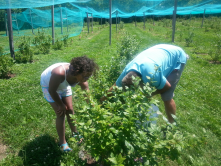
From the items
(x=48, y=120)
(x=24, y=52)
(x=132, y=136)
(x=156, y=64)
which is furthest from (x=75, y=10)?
(x=132, y=136)

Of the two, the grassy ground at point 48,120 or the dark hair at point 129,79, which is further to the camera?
the grassy ground at point 48,120

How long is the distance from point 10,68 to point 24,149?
3.55m

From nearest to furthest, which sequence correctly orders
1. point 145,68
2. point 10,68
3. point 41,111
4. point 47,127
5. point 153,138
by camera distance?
point 153,138
point 145,68
point 47,127
point 41,111
point 10,68

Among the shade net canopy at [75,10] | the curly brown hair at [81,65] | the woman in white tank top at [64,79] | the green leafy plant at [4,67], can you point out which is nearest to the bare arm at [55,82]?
the woman in white tank top at [64,79]

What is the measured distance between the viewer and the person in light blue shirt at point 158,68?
1885mm

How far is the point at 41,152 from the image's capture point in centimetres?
245

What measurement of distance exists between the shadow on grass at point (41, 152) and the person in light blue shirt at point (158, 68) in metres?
1.01

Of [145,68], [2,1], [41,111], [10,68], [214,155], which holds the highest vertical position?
[2,1]

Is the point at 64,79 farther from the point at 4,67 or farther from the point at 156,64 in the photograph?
the point at 4,67

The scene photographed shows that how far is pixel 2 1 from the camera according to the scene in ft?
18.2

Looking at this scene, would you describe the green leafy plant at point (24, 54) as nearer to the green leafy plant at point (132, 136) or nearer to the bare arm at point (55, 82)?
the bare arm at point (55, 82)

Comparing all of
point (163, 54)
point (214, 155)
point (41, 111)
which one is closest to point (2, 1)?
point (41, 111)

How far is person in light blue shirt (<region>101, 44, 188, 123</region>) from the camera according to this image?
188cm

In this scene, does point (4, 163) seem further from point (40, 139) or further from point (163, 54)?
point (163, 54)
